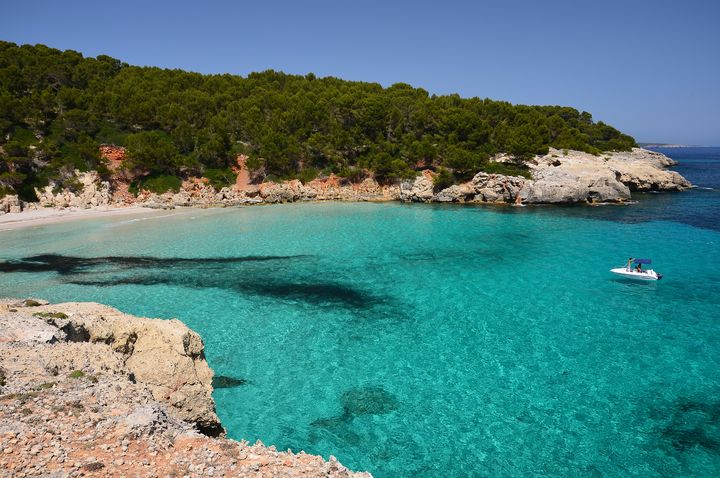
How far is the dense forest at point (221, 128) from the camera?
57.7 meters

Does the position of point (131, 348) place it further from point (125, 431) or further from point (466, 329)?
point (466, 329)

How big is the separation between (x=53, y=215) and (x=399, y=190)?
138ft

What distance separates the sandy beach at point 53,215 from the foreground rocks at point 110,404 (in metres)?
38.3

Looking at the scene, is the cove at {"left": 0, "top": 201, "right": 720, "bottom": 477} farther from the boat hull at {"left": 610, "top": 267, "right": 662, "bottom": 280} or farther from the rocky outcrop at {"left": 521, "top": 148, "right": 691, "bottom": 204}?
the rocky outcrop at {"left": 521, "top": 148, "right": 691, "bottom": 204}

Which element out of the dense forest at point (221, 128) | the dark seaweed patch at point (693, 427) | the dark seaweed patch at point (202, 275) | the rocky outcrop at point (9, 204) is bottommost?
the dark seaweed patch at point (693, 427)

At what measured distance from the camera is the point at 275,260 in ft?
104

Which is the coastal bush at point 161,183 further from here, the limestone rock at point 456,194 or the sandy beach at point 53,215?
the limestone rock at point 456,194

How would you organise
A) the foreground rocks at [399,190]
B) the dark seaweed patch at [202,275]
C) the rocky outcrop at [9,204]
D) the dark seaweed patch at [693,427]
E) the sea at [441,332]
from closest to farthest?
the dark seaweed patch at [693,427] < the sea at [441,332] < the dark seaweed patch at [202,275] < the rocky outcrop at [9,204] < the foreground rocks at [399,190]

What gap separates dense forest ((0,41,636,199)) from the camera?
5769 cm

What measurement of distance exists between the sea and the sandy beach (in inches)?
142

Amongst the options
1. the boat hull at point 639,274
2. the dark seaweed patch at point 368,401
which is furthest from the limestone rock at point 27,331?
the boat hull at point 639,274

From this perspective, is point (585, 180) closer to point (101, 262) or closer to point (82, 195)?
point (101, 262)

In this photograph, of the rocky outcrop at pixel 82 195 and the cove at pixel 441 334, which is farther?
the rocky outcrop at pixel 82 195

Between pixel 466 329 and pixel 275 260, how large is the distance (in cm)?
1628
